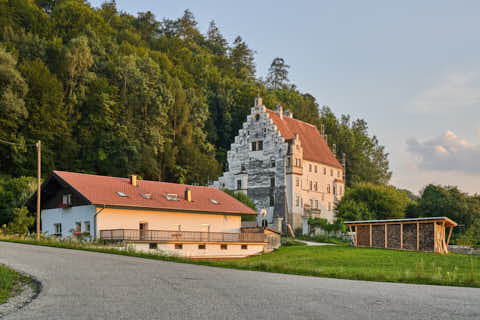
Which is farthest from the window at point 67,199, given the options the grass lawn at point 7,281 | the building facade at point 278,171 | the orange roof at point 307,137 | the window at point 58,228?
the orange roof at point 307,137

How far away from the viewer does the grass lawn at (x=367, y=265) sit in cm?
1834

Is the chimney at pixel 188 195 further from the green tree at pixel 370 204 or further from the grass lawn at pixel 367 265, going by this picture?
the green tree at pixel 370 204

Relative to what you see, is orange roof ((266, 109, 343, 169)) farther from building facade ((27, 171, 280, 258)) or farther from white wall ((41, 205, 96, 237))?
white wall ((41, 205, 96, 237))

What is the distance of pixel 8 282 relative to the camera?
41.3ft

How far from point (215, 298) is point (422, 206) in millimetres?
61608

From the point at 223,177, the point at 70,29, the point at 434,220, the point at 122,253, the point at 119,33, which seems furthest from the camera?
the point at 119,33

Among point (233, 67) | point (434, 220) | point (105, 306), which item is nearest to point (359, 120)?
point (233, 67)

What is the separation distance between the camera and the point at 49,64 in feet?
202

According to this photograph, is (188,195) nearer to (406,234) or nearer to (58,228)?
(58,228)

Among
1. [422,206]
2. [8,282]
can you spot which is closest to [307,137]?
[422,206]

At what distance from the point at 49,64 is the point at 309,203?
3780 cm

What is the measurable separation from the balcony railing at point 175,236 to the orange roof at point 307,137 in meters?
27.1

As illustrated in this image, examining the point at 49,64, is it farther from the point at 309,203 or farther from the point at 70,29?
the point at 309,203

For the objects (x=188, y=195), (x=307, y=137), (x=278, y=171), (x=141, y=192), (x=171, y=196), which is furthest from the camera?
(x=307, y=137)
